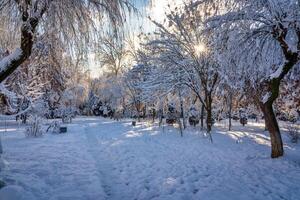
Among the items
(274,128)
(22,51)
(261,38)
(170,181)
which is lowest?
(170,181)

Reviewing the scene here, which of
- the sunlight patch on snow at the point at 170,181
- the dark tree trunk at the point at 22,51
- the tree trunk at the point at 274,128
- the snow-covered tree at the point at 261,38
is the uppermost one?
the snow-covered tree at the point at 261,38

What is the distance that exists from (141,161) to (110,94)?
1978 inches

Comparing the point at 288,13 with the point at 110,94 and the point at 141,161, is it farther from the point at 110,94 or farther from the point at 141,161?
the point at 110,94

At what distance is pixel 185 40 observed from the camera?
782 inches

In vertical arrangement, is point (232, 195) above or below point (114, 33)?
below

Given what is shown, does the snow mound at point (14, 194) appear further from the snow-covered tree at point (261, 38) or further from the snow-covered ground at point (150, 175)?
the snow-covered tree at point (261, 38)

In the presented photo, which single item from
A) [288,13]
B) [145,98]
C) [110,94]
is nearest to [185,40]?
[145,98]

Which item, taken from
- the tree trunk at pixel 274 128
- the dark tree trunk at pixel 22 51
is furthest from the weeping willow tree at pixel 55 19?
the tree trunk at pixel 274 128

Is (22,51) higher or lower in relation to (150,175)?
higher

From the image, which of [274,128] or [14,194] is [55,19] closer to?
[14,194]

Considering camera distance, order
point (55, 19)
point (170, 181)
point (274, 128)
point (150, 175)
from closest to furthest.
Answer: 1. point (55, 19)
2. point (170, 181)
3. point (150, 175)
4. point (274, 128)

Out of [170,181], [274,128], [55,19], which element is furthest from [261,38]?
[55,19]

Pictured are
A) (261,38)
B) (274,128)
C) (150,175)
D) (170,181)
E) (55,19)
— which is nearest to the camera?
(55,19)

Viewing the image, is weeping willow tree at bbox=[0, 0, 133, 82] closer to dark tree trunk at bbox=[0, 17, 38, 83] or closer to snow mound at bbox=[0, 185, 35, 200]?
dark tree trunk at bbox=[0, 17, 38, 83]
